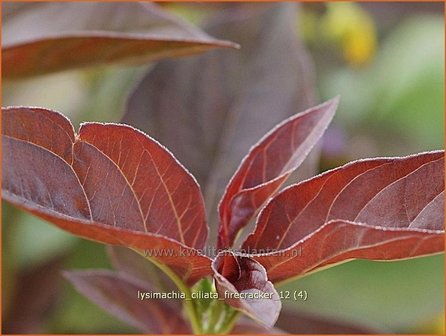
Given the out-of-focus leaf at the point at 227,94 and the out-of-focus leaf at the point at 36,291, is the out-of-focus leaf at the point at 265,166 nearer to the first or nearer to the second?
the out-of-focus leaf at the point at 227,94

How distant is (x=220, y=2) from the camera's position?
0.86 metres

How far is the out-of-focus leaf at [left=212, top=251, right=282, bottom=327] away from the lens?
15.0 inches

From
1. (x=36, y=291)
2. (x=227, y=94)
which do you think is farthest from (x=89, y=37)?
(x=36, y=291)

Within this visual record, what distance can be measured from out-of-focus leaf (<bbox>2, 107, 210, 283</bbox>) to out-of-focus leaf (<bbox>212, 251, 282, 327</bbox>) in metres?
0.01

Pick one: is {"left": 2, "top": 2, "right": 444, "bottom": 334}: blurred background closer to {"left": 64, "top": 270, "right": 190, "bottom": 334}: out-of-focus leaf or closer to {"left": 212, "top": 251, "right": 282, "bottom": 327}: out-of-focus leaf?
{"left": 64, "top": 270, "right": 190, "bottom": 334}: out-of-focus leaf

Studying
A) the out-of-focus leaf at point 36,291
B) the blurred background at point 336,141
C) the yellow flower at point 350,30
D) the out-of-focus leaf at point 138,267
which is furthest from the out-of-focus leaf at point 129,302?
the yellow flower at point 350,30

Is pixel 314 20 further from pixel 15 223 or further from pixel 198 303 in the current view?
pixel 198 303

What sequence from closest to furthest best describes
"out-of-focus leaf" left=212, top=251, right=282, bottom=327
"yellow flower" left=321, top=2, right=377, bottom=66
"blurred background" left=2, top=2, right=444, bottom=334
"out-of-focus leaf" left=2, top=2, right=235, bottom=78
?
1. "out-of-focus leaf" left=212, top=251, right=282, bottom=327
2. "out-of-focus leaf" left=2, top=2, right=235, bottom=78
3. "blurred background" left=2, top=2, right=444, bottom=334
4. "yellow flower" left=321, top=2, right=377, bottom=66

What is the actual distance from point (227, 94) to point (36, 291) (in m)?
0.36

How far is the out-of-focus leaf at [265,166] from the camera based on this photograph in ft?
1.58

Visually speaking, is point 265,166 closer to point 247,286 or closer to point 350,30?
point 247,286

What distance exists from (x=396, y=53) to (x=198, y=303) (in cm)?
76

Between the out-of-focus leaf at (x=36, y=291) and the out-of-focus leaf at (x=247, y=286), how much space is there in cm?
47

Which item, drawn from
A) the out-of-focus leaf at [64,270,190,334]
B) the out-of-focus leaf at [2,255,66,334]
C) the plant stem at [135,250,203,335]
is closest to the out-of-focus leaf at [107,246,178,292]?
the out-of-focus leaf at [64,270,190,334]
